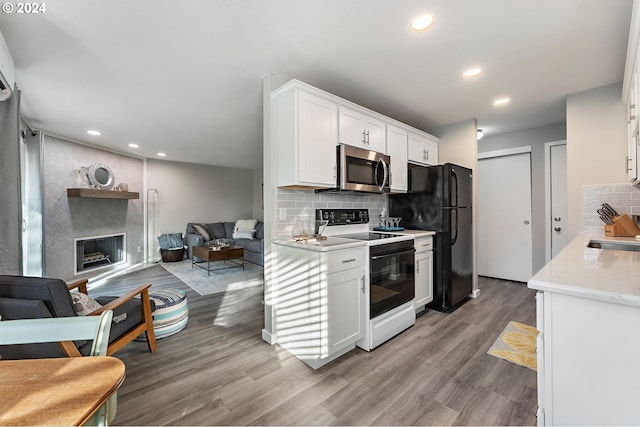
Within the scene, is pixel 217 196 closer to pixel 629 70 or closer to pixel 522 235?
pixel 522 235

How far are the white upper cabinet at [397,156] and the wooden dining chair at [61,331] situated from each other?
2719 millimetres

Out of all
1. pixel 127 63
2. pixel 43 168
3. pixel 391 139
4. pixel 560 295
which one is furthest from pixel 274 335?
pixel 43 168

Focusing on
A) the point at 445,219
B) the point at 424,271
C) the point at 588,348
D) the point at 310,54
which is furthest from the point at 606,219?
the point at 310,54

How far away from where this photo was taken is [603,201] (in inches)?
104

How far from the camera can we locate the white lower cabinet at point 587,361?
85 centimetres

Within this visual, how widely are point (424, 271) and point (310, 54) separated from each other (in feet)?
7.96

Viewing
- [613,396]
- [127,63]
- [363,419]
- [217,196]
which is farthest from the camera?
[217,196]

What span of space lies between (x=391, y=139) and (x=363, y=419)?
2.59 metres

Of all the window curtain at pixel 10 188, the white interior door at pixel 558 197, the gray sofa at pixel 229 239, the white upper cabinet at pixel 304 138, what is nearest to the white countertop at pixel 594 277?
the white upper cabinet at pixel 304 138

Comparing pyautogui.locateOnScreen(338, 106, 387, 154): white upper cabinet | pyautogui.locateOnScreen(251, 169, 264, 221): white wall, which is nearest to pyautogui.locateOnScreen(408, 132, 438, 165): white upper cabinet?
pyautogui.locateOnScreen(338, 106, 387, 154): white upper cabinet

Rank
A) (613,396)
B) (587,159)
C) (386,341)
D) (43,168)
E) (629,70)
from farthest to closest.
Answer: (43,168) < (587,159) < (386,341) < (629,70) < (613,396)

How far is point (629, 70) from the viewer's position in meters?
2.06

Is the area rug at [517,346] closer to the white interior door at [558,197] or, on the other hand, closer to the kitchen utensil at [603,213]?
the kitchen utensil at [603,213]

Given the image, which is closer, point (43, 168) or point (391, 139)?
point (391, 139)
